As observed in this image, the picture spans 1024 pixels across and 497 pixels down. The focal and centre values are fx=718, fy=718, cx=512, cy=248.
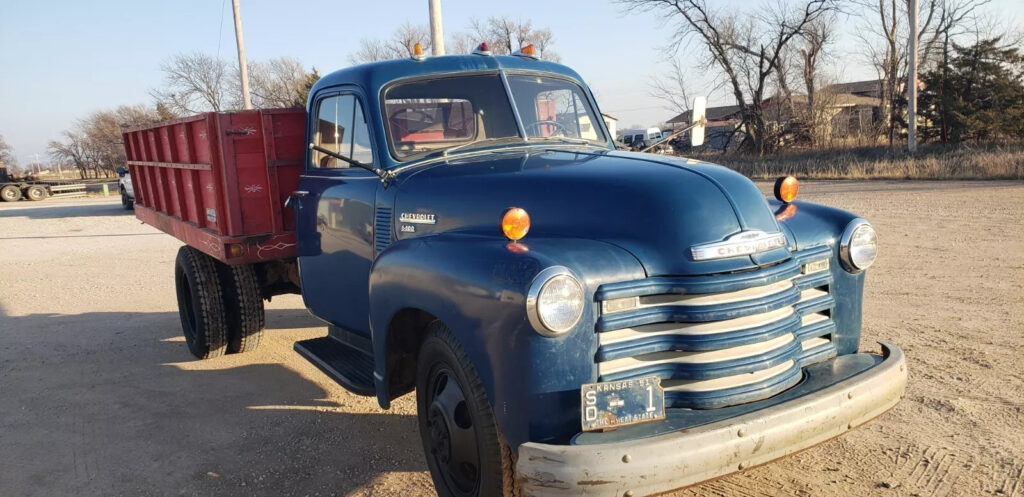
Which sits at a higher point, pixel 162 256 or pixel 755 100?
pixel 755 100

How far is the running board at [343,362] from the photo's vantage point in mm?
3768

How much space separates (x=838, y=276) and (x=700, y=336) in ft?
3.63

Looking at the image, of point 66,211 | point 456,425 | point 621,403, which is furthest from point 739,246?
point 66,211

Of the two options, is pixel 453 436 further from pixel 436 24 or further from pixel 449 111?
pixel 436 24

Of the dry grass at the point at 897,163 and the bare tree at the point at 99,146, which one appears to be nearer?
the dry grass at the point at 897,163

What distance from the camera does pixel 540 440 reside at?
8.09 ft

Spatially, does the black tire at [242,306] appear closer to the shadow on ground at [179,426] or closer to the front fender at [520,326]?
the shadow on ground at [179,426]

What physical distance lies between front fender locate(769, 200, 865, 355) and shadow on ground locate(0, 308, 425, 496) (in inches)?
87.6

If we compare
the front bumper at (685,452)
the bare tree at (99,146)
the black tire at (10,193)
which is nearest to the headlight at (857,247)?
the front bumper at (685,452)

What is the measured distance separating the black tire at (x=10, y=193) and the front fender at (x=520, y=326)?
33.5 metres

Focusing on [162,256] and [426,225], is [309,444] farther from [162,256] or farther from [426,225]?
[162,256]

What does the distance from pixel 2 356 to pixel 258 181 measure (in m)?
3.28

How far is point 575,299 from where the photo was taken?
8.03 feet

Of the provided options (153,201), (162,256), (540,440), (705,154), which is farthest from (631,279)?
(705,154)
